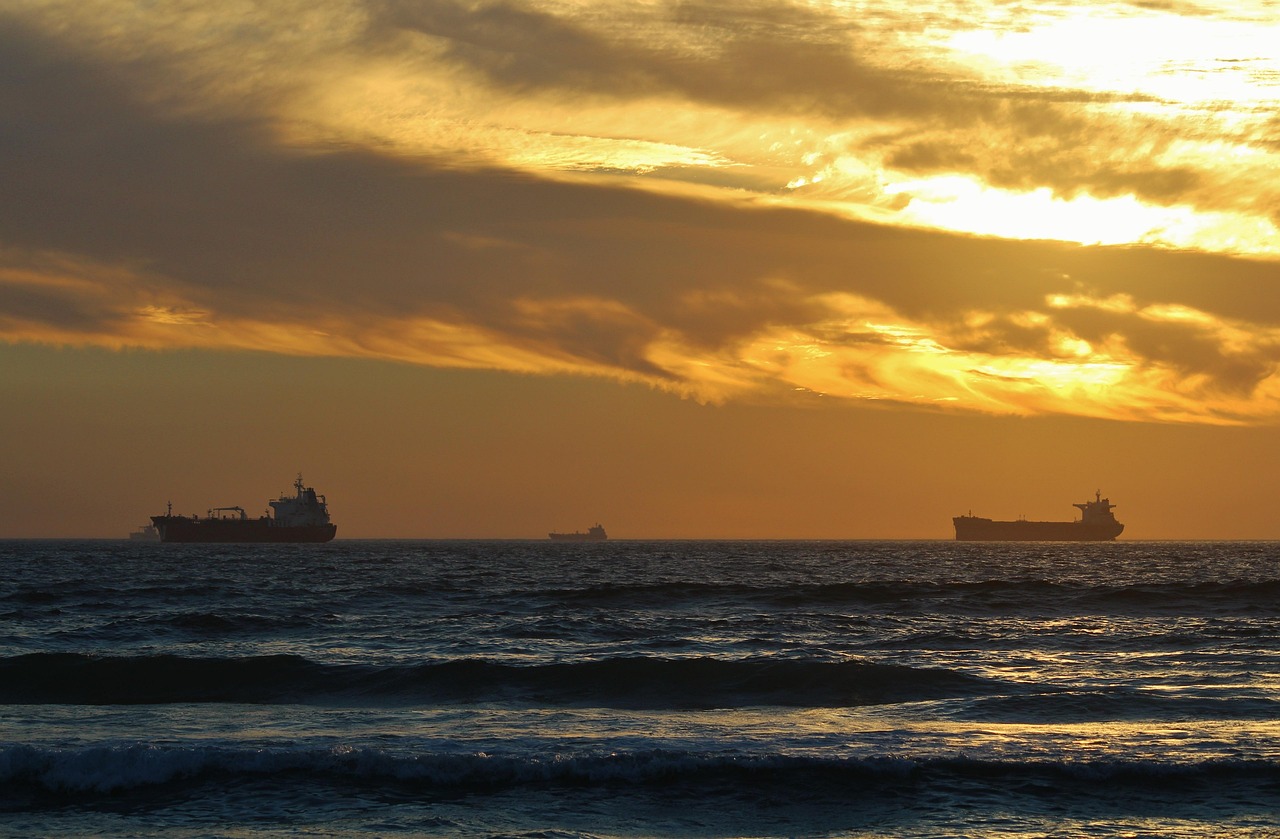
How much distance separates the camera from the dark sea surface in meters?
14.5

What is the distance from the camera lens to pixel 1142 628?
38.7 m

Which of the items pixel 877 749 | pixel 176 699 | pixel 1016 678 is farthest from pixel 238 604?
pixel 877 749

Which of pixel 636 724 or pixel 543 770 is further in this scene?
pixel 636 724

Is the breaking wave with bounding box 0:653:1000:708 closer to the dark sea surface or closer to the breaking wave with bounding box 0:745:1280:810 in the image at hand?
the dark sea surface

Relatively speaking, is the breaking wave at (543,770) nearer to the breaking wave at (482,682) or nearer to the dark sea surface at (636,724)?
the dark sea surface at (636,724)

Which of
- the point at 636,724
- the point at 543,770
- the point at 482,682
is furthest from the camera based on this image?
the point at 482,682

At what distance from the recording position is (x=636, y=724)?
20953 mm

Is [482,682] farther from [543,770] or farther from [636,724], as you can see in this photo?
[543,770]

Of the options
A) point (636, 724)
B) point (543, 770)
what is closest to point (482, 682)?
point (636, 724)

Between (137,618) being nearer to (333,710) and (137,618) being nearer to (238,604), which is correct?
(238,604)

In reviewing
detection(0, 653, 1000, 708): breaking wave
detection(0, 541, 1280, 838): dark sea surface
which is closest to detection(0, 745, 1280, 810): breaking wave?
detection(0, 541, 1280, 838): dark sea surface

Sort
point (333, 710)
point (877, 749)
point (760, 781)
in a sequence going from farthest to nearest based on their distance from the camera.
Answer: point (333, 710), point (877, 749), point (760, 781)

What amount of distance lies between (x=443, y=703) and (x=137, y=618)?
74.6 feet

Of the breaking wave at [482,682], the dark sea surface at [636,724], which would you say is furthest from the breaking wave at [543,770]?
the breaking wave at [482,682]
